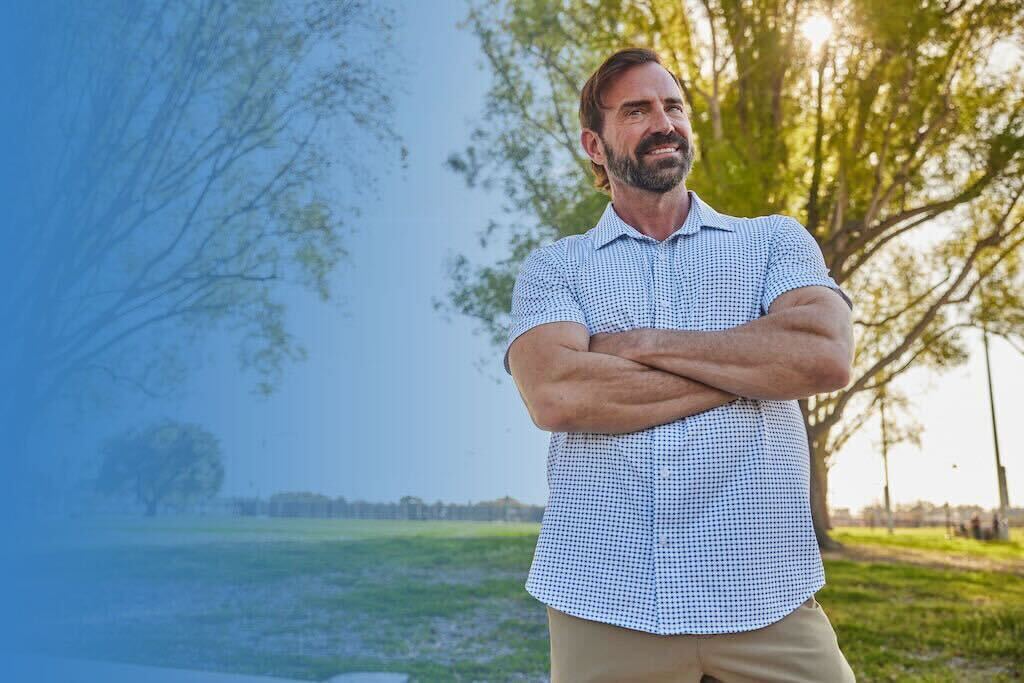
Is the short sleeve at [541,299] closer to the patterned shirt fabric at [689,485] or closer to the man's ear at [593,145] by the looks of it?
the patterned shirt fabric at [689,485]

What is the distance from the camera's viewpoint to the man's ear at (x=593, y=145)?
1.79 meters

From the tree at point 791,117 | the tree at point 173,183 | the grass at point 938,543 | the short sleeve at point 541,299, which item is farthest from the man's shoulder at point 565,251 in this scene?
the grass at point 938,543

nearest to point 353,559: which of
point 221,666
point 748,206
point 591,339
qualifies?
point 221,666

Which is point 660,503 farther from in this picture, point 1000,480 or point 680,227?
point 1000,480

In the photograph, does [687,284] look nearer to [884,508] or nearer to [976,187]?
[976,187]

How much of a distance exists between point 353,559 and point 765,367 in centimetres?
759

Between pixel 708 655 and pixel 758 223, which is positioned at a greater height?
pixel 758 223

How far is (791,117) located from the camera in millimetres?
6855

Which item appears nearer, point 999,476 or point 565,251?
point 565,251

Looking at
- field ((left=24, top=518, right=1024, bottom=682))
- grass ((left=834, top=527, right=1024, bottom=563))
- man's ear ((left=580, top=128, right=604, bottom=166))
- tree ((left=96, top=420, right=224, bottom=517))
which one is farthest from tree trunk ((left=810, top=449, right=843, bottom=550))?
man's ear ((left=580, top=128, right=604, bottom=166))

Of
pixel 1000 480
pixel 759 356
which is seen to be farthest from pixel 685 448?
pixel 1000 480

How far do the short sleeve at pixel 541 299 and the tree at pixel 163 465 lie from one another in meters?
5.45

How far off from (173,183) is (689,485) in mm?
5793

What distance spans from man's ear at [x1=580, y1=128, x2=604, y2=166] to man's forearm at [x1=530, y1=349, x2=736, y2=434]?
54 cm
